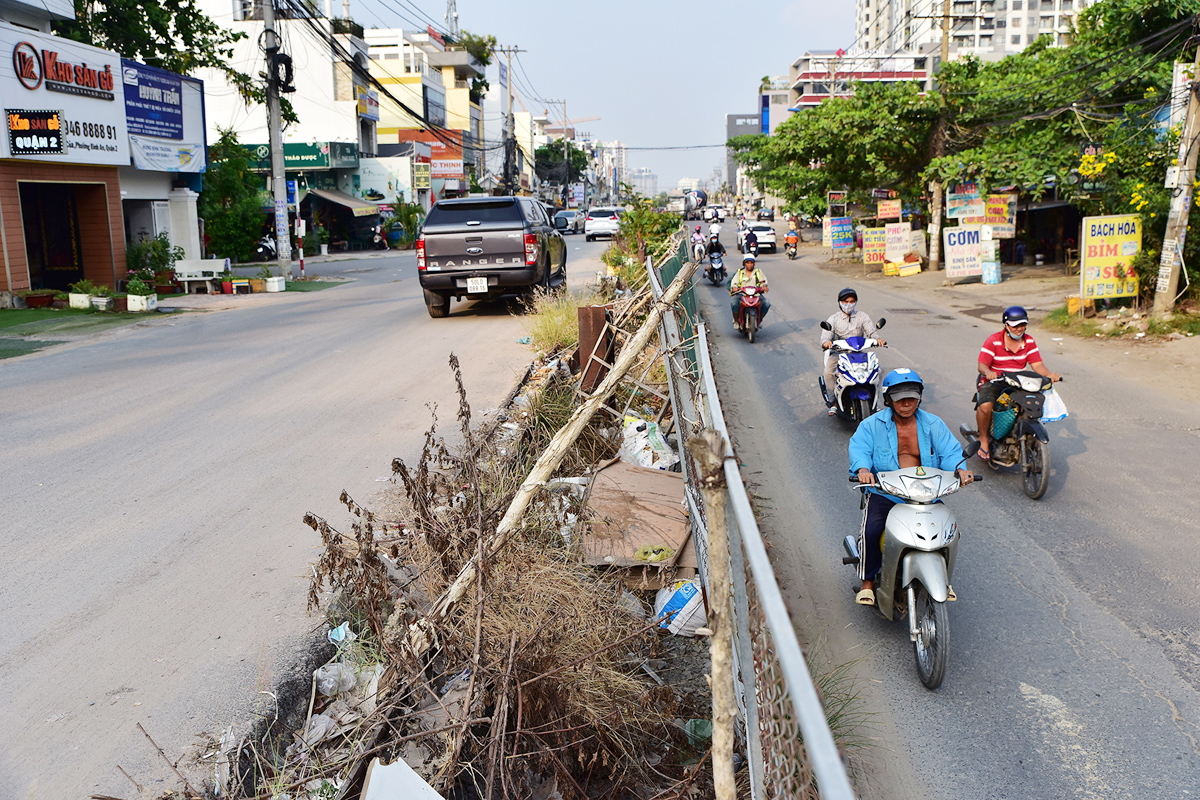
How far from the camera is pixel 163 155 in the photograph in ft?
83.0

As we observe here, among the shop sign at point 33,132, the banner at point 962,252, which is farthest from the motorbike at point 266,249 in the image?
the banner at point 962,252

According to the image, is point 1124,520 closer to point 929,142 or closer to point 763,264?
point 929,142

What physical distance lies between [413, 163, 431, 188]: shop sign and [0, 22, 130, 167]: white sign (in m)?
31.2

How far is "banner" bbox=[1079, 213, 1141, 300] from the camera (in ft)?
51.6

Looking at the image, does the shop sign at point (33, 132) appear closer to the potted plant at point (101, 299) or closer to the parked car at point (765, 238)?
the potted plant at point (101, 299)

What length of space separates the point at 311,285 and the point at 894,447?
76.8 feet

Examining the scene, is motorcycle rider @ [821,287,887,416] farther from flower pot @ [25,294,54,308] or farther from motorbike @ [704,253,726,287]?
flower pot @ [25,294,54,308]

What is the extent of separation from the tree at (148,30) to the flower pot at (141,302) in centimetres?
1059

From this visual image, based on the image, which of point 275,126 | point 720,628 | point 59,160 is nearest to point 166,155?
point 275,126

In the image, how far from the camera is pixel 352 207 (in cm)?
4506

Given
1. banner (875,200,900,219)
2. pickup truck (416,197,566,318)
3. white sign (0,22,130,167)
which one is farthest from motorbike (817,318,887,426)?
banner (875,200,900,219)

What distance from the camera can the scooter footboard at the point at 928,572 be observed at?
4.47m

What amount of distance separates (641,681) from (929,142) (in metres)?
27.2

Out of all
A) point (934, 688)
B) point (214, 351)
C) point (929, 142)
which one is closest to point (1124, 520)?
point (934, 688)
